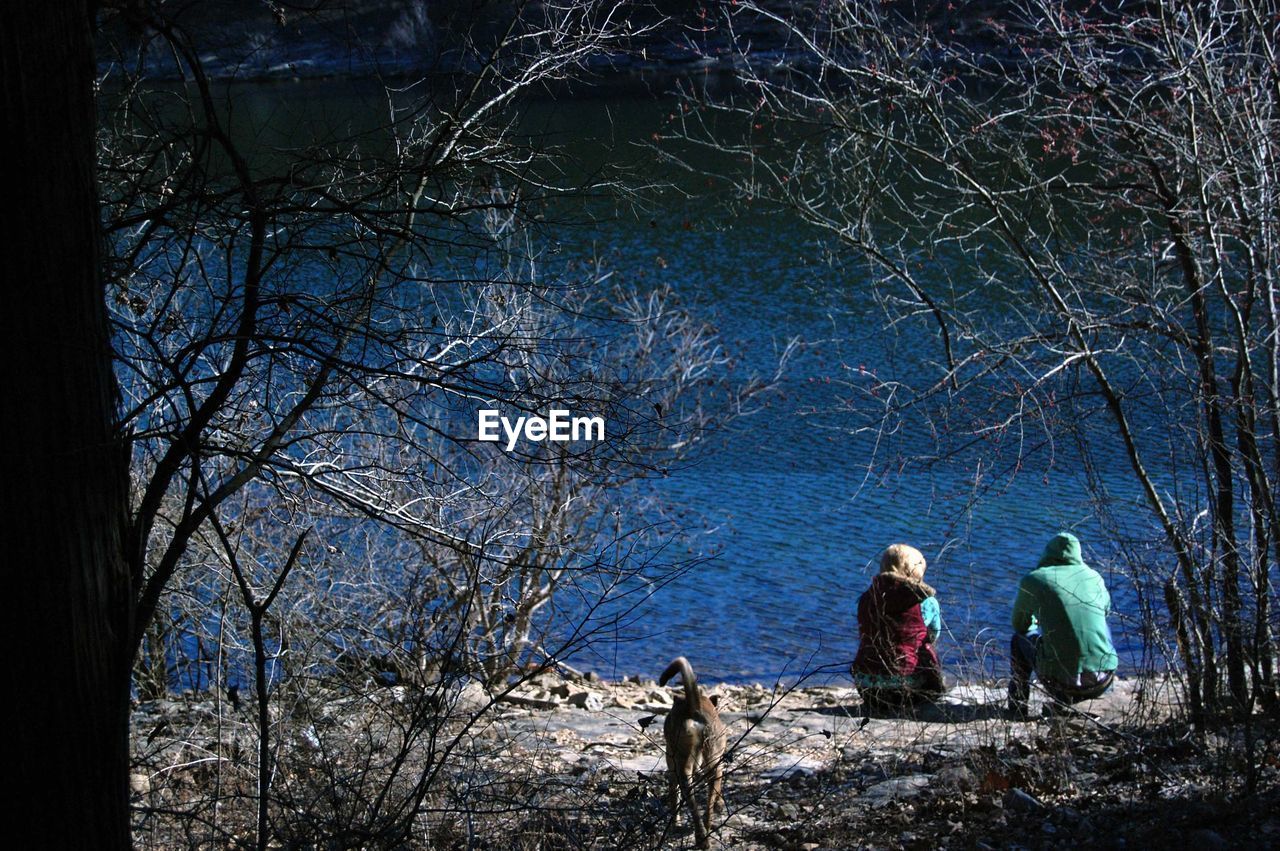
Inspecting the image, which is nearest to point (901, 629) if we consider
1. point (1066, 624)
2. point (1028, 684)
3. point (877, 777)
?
point (1028, 684)

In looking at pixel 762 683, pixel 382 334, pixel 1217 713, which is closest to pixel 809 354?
pixel 762 683

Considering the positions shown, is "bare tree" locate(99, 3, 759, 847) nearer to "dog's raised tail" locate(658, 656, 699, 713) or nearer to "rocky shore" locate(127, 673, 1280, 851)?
"rocky shore" locate(127, 673, 1280, 851)

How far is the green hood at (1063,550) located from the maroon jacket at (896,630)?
715 mm

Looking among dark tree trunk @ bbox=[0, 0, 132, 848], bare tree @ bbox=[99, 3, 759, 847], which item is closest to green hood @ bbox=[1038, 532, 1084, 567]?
bare tree @ bbox=[99, 3, 759, 847]

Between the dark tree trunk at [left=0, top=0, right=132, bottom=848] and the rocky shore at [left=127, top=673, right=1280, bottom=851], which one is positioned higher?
the dark tree trunk at [left=0, top=0, right=132, bottom=848]

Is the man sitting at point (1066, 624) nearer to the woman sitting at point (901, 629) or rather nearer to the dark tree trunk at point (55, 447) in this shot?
the woman sitting at point (901, 629)

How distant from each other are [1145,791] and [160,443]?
5200 mm

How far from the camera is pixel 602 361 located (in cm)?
915

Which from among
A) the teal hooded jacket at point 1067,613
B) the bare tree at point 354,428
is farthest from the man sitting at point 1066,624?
the bare tree at point 354,428

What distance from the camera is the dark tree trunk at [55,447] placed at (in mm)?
2930

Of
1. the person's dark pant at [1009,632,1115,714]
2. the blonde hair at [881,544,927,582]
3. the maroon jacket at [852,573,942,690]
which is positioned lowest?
the person's dark pant at [1009,632,1115,714]

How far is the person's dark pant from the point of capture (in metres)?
6.79

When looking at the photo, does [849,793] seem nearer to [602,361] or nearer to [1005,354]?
[1005,354]

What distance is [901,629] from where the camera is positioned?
24.6ft
